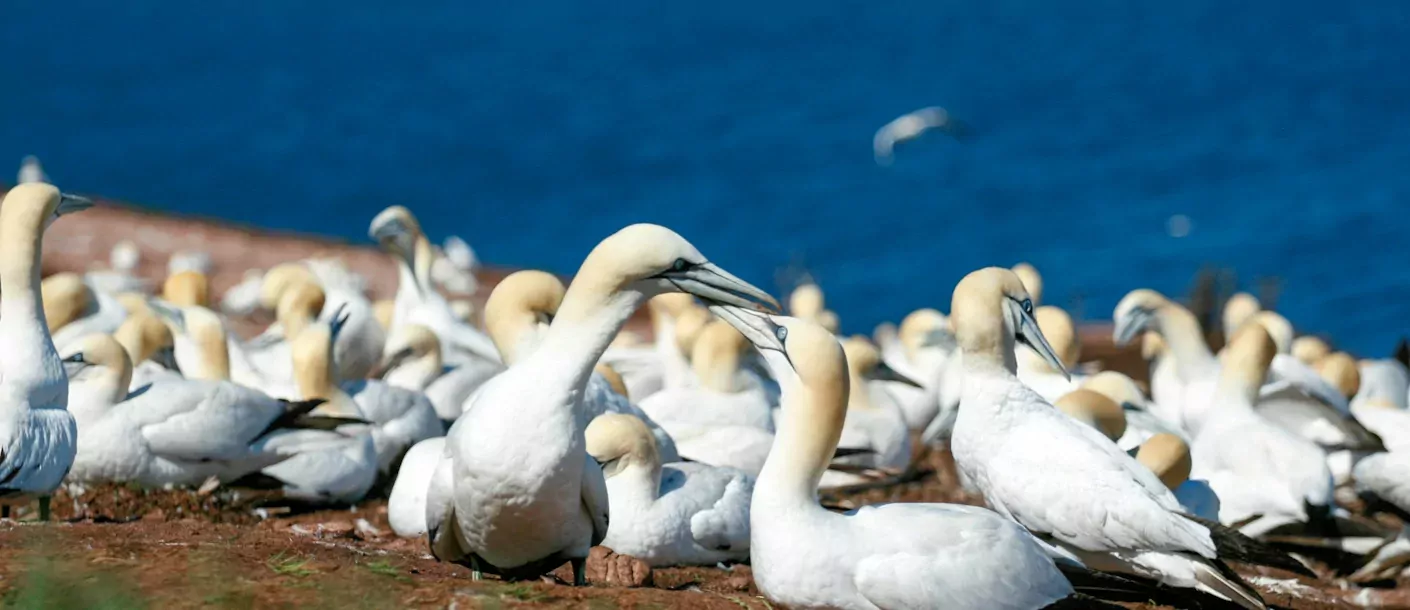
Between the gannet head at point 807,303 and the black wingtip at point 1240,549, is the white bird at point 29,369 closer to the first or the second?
the black wingtip at point 1240,549

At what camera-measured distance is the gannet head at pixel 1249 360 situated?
1081 centimetres

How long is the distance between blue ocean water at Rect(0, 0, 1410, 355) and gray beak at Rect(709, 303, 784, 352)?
48.8 ft

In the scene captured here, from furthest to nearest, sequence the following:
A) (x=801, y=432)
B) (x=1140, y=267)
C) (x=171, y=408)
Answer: (x=1140, y=267) < (x=171, y=408) < (x=801, y=432)

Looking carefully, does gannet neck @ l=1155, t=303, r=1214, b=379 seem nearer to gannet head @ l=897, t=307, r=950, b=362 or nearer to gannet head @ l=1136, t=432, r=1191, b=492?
gannet head @ l=897, t=307, r=950, b=362

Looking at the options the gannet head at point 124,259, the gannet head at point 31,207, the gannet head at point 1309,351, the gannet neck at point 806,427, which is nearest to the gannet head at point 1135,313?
the gannet head at point 1309,351

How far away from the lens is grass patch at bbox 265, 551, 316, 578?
5.64m

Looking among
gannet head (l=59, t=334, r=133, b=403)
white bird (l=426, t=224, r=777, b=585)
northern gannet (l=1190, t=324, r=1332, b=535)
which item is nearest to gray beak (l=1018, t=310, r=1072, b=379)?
white bird (l=426, t=224, r=777, b=585)

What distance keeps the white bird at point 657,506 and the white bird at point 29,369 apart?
2.13m

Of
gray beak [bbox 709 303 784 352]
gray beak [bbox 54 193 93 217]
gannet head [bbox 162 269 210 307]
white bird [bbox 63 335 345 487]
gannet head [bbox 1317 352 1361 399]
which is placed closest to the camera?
gray beak [bbox 709 303 784 352]

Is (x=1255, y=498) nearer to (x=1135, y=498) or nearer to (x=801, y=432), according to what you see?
(x=1135, y=498)

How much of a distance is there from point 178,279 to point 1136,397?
769 cm

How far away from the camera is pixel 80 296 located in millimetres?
12688

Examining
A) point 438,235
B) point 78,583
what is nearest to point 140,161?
point 438,235

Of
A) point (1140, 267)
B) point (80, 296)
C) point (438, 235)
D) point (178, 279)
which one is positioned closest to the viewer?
point (80, 296)
